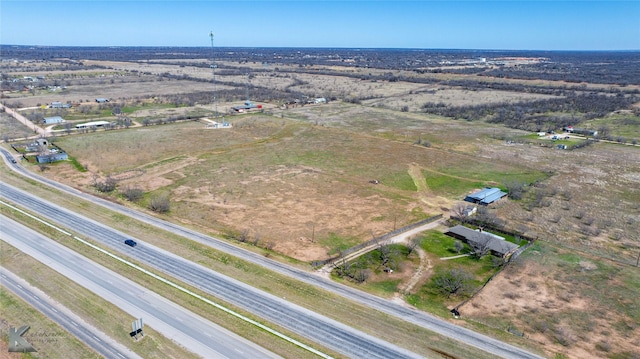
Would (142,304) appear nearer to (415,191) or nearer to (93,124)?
(415,191)

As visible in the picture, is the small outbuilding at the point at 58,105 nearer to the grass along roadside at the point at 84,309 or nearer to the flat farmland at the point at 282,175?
the flat farmland at the point at 282,175

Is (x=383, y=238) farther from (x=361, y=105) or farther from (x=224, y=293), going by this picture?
(x=361, y=105)

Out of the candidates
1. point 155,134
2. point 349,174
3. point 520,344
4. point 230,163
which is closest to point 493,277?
point 520,344

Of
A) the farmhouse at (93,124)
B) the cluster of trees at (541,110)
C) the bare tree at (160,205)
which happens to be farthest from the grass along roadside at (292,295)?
the cluster of trees at (541,110)

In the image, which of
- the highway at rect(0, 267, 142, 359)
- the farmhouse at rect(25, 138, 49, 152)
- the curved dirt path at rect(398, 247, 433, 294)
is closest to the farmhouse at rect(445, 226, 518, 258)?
the curved dirt path at rect(398, 247, 433, 294)

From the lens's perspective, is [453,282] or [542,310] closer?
[542,310]

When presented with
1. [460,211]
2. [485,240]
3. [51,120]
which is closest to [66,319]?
[485,240]
